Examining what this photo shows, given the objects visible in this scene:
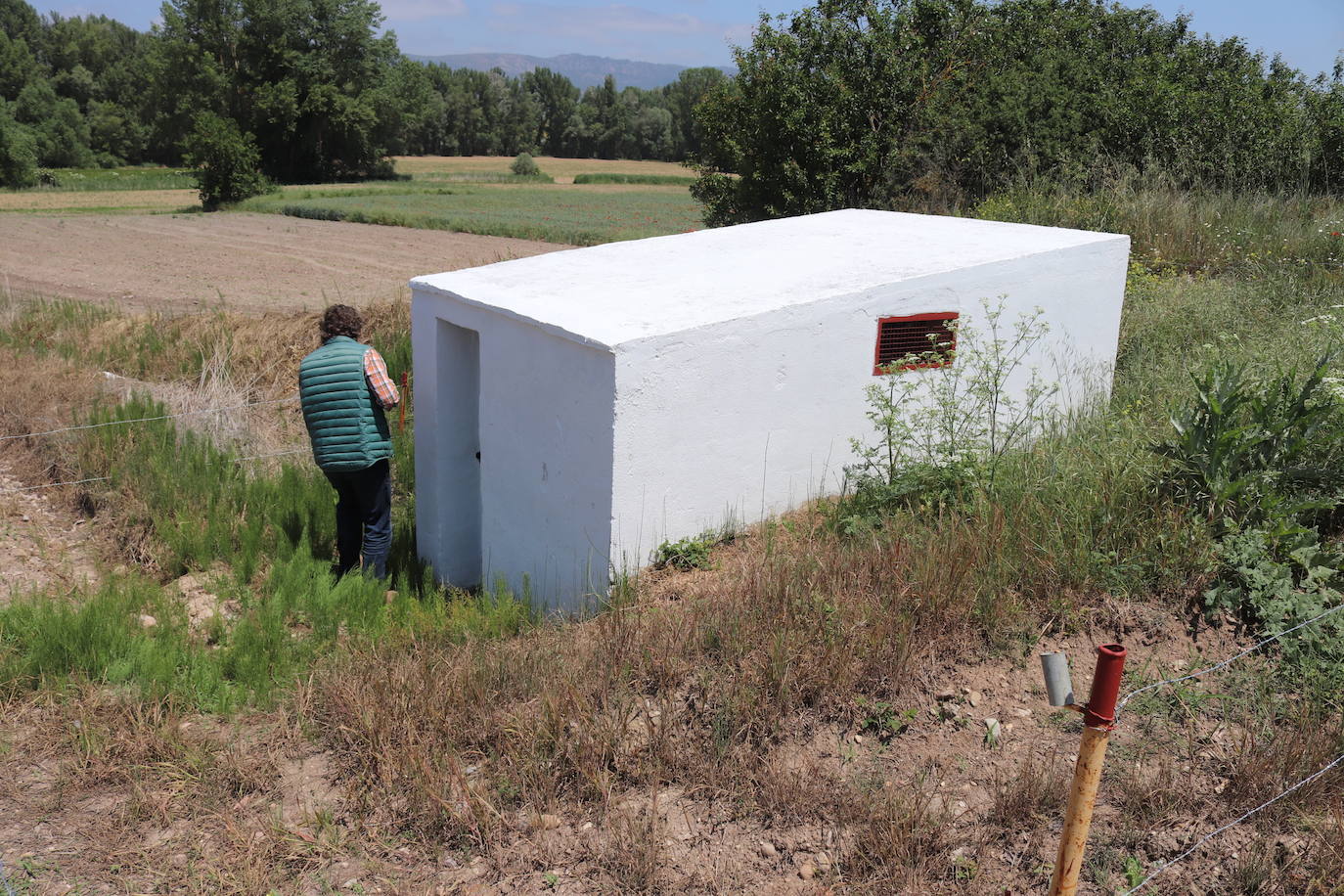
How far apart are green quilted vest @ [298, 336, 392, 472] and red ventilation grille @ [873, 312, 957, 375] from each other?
10.5 ft

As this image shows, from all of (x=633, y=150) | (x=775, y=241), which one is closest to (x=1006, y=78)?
(x=775, y=241)

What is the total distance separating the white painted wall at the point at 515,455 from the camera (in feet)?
18.6

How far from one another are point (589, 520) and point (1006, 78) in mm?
13347

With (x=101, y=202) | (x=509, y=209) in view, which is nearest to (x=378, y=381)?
(x=509, y=209)

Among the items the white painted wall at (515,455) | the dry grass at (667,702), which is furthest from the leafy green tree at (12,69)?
the dry grass at (667,702)

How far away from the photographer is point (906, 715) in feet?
13.3

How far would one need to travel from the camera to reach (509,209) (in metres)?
42.8

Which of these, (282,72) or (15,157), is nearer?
(15,157)

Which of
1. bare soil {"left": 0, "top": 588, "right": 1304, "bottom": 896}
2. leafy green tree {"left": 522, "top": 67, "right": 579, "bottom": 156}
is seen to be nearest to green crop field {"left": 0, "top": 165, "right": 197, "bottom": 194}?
leafy green tree {"left": 522, "top": 67, "right": 579, "bottom": 156}

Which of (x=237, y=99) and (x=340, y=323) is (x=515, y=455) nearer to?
(x=340, y=323)

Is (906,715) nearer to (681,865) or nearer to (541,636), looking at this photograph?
(681,865)

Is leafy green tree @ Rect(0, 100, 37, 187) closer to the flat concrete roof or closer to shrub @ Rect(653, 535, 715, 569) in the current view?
the flat concrete roof

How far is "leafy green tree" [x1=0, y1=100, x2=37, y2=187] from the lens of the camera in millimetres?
51844

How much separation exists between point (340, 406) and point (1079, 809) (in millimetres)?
5009
